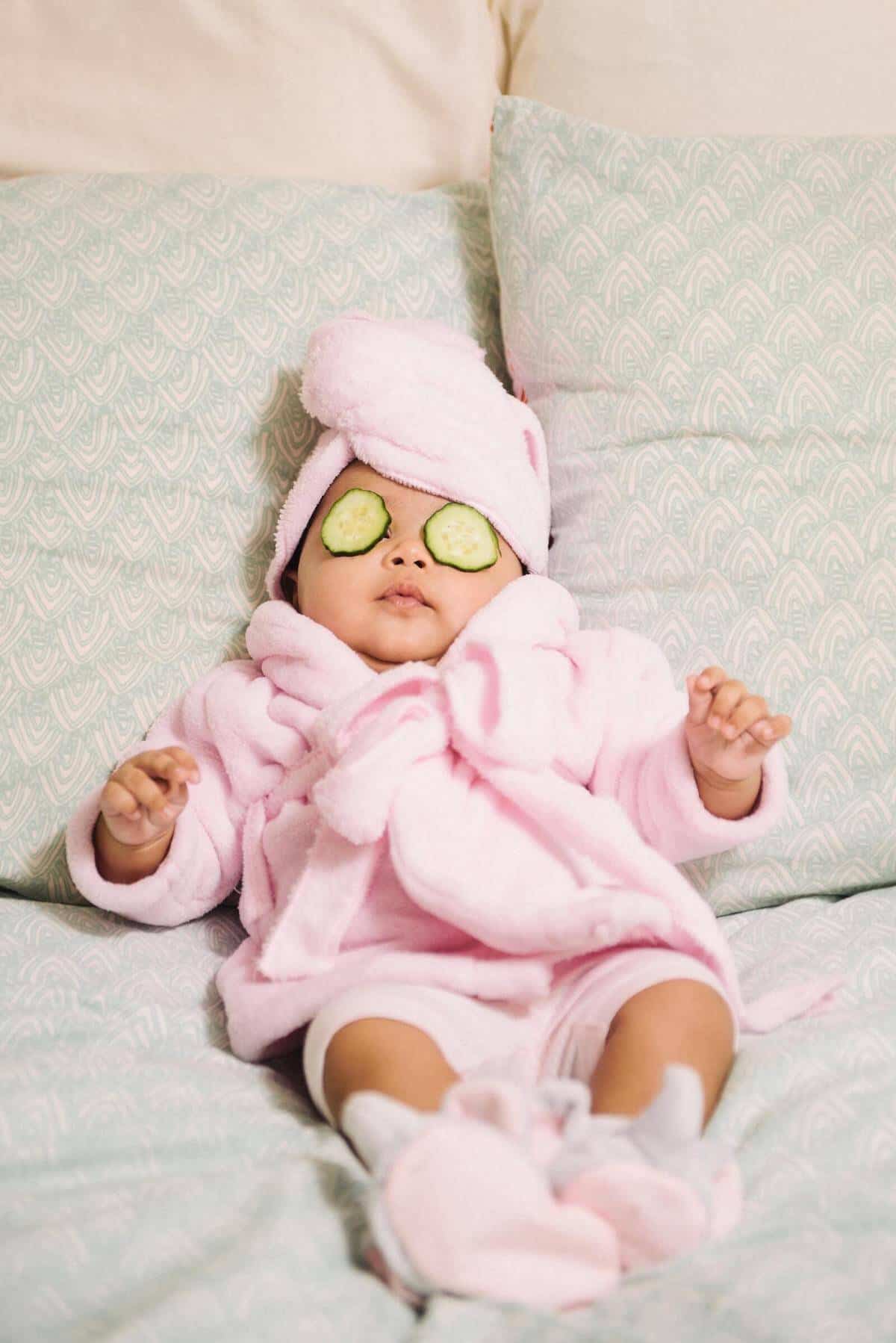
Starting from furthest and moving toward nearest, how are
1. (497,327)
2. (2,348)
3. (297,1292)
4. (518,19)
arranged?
(518,19)
(497,327)
(2,348)
(297,1292)

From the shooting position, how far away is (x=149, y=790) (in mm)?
1086

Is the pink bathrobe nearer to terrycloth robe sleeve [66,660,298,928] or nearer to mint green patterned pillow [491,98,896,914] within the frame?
terrycloth robe sleeve [66,660,298,928]

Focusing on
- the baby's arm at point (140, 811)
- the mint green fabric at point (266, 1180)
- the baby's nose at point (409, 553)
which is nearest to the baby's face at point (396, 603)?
the baby's nose at point (409, 553)

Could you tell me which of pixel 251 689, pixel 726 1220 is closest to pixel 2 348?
pixel 251 689

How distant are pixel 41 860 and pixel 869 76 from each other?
134 centimetres

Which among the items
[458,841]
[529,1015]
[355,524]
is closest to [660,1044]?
[529,1015]

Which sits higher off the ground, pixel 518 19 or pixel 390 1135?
pixel 518 19

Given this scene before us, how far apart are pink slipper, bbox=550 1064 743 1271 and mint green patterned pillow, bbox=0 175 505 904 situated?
27.9 inches

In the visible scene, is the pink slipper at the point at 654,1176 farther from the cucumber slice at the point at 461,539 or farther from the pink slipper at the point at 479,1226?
the cucumber slice at the point at 461,539

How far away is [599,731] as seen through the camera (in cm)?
121

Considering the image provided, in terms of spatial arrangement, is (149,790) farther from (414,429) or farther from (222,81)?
(222,81)

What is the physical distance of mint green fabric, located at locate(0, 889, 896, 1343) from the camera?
28.0 inches

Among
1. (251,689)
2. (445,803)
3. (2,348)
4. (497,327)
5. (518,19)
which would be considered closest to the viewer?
(445,803)

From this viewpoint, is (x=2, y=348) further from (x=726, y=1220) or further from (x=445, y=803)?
(x=726, y=1220)
